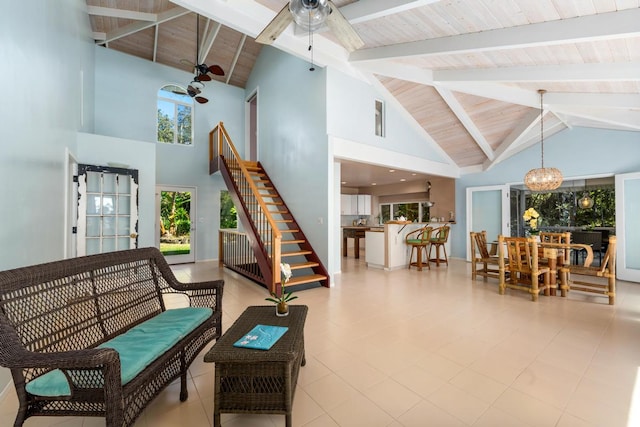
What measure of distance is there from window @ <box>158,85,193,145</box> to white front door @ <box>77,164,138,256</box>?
3.37m

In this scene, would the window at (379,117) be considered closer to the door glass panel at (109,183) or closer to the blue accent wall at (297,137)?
the blue accent wall at (297,137)

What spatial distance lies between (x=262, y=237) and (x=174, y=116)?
5358 millimetres

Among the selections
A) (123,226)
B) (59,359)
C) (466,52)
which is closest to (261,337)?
(59,359)

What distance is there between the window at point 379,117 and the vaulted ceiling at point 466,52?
0.36 metres

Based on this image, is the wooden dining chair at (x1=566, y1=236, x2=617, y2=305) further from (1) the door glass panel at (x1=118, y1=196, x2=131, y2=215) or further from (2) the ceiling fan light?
(1) the door glass panel at (x1=118, y1=196, x2=131, y2=215)

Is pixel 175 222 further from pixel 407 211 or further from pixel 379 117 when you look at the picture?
pixel 407 211

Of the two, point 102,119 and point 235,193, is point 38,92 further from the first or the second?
point 102,119

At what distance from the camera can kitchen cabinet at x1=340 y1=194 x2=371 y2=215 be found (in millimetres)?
11328

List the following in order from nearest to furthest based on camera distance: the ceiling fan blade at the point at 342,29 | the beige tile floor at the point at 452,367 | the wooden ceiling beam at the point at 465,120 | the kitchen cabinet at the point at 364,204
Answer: the beige tile floor at the point at 452,367 → the ceiling fan blade at the point at 342,29 → the wooden ceiling beam at the point at 465,120 → the kitchen cabinet at the point at 364,204

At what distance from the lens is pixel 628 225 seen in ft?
19.2

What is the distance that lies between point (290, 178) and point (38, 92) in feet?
14.1

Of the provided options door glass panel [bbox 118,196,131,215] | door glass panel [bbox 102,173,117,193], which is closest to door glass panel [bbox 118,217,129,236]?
door glass panel [bbox 118,196,131,215]

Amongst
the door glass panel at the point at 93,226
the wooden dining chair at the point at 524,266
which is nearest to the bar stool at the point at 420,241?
the wooden dining chair at the point at 524,266

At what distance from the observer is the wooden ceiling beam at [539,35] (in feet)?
9.41
